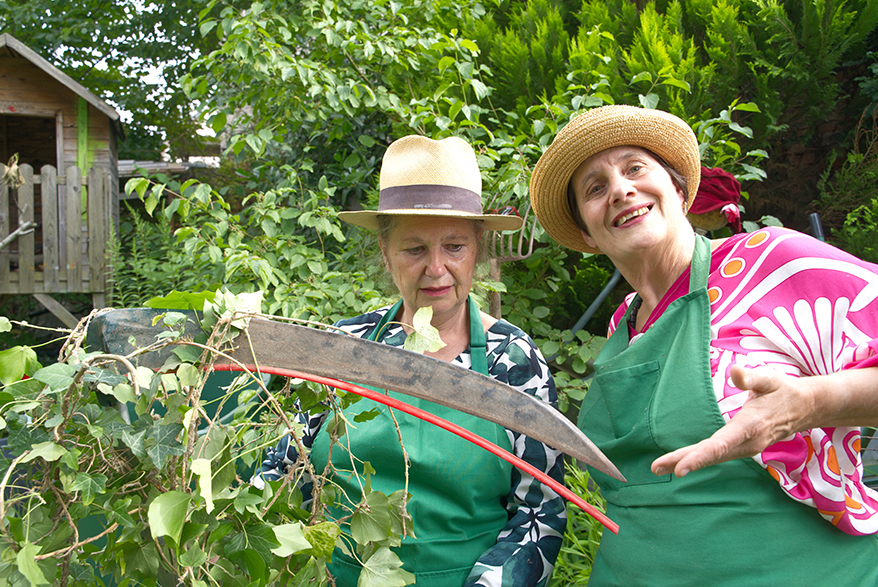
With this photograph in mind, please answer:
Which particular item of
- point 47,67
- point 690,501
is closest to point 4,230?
point 47,67

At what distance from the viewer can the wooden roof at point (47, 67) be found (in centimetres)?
665

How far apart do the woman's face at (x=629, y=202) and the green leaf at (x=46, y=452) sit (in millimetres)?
1187

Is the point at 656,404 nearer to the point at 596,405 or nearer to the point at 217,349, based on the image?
the point at 596,405

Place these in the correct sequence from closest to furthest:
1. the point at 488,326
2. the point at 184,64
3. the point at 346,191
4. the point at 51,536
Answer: the point at 51,536 < the point at 488,326 < the point at 346,191 < the point at 184,64

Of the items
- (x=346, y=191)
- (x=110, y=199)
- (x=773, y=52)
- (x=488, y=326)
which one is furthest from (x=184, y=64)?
(x=488, y=326)

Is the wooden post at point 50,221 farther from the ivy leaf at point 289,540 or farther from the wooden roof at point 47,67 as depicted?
the ivy leaf at point 289,540

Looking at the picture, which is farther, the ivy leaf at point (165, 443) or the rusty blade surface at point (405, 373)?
the rusty blade surface at point (405, 373)

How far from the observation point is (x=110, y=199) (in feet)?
21.1

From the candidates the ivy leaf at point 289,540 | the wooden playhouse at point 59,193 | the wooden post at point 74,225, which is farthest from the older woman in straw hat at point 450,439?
the wooden post at point 74,225

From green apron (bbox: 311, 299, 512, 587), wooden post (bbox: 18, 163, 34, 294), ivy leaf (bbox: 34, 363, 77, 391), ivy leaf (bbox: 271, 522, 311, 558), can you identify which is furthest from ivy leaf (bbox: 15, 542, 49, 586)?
wooden post (bbox: 18, 163, 34, 294)

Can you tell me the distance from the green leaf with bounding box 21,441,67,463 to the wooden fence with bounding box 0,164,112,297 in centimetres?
615

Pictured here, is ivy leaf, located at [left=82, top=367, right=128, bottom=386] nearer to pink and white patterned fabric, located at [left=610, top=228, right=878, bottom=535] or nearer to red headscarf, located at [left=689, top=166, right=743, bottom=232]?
pink and white patterned fabric, located at [left=610, top=228, right=878, bottom=535]

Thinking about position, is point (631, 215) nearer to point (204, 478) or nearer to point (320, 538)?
point (320, 538)

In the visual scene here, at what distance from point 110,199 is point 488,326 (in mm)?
6179
